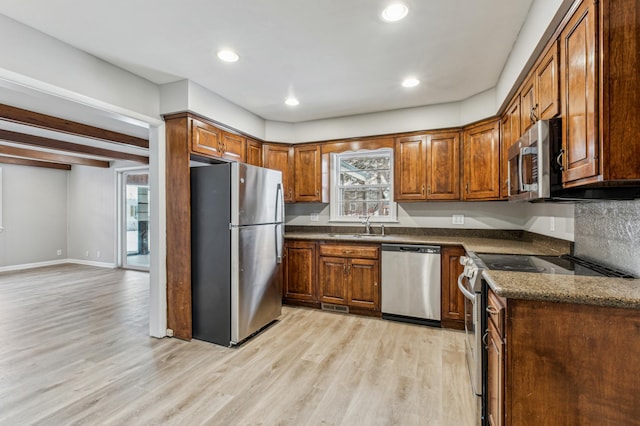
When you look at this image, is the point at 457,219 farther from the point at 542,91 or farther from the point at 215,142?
the point at 215,142

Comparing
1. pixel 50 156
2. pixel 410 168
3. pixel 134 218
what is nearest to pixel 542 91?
pixel 410 168

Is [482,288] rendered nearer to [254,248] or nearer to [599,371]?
[599,371]

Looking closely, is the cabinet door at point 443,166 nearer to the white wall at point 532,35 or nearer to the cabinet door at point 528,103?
the white wall at point 532,35

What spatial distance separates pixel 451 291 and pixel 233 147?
9.59 feet

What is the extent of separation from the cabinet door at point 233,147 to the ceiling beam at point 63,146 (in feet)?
11.2

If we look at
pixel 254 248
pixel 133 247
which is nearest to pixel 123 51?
pixel 254 248

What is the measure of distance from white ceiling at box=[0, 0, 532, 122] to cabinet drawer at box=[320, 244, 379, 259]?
1.75m

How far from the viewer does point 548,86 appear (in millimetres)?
1741

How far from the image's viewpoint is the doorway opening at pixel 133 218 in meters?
6.60

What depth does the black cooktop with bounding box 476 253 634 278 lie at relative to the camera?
1.64m

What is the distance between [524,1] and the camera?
1822mm

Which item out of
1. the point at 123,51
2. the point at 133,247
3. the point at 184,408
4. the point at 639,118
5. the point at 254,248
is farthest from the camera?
the point at 133,247

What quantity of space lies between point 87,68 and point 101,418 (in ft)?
8.24

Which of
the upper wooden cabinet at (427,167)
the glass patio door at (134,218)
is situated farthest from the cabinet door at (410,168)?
the glass patio door at (134,218)
